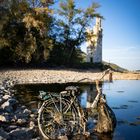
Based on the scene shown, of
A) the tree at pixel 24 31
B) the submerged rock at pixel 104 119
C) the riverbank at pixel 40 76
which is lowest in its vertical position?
the submerged rock at pixel 104 119

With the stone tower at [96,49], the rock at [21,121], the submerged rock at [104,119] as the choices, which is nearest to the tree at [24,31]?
the stone tower at [96,49]

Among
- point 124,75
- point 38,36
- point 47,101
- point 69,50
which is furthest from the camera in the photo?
point 69,50

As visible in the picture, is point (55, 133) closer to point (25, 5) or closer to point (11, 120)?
point (11, 120)

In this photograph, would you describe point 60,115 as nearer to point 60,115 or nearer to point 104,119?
point 60,115

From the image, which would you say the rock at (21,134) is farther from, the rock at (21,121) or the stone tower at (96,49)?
the stone tower at (96,49)

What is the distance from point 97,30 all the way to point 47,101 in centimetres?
7168

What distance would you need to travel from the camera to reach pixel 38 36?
46.0 meters

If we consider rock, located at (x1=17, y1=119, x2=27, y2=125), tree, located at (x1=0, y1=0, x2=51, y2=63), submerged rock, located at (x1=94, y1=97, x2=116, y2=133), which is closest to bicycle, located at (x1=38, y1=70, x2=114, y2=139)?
submerged rock, located at (x1=94, y1=97, x2=116, y2=133)

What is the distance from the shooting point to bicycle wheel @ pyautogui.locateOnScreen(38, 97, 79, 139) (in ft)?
26.0

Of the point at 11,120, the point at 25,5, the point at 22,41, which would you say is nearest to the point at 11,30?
the point at 22,41

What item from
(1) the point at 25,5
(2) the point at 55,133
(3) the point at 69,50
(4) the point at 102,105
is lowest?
(2) the point at 55,133

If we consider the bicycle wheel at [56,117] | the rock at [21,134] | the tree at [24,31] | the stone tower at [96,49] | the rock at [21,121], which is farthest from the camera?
the stone tower at [96,49]

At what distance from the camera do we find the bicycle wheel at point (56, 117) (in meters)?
7.91

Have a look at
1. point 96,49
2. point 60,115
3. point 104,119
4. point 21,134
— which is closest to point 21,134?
point 21,134
